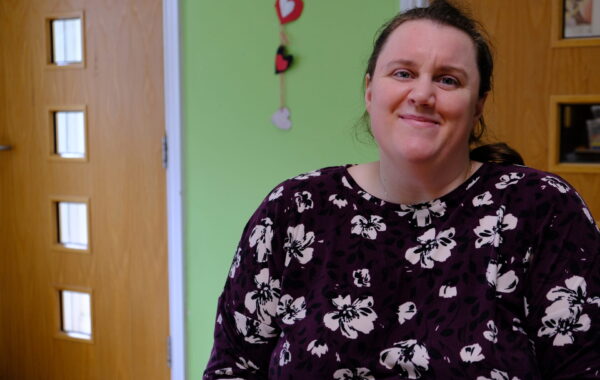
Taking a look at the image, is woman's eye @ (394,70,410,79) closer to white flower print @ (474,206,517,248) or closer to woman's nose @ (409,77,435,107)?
woman's nose @ (409,77,435,107)

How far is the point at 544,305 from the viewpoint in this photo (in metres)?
0.95

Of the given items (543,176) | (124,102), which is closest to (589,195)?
(543,176)

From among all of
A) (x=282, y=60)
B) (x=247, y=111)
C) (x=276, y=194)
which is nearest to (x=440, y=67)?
(x=276, y=194)

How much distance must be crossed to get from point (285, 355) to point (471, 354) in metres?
0.31

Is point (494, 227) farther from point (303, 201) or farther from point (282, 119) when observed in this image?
point (282, 119)

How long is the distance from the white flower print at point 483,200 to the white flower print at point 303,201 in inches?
11.6

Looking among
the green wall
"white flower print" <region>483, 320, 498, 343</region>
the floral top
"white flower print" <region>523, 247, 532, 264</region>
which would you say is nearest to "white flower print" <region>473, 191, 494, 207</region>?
the floral top

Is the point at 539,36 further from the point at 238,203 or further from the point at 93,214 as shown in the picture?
the point at 93,214

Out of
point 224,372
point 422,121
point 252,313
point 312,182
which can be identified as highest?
point 422,121

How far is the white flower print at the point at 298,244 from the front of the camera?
1099 millimetres

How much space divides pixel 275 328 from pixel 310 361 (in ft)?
0.43

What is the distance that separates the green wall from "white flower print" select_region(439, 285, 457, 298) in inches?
42.9

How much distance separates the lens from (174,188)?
2.27 metres

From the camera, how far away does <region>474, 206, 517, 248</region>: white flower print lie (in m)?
1.00
